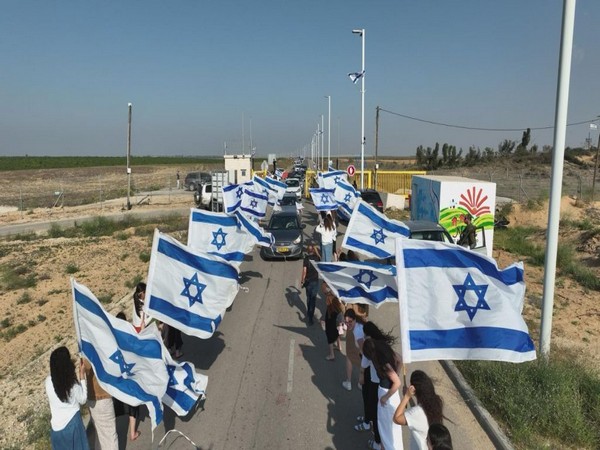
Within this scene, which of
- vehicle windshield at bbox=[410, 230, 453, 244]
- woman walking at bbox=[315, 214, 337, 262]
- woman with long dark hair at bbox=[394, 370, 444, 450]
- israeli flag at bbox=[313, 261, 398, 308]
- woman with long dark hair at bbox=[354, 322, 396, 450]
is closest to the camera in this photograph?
woman with long dark hair at bbox=[394, 370, 444, 450]

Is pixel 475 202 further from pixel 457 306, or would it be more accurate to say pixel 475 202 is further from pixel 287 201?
pixel 287 201

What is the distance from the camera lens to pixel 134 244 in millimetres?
20172

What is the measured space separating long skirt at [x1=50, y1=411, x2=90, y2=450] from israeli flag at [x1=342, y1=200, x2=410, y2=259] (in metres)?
5.57

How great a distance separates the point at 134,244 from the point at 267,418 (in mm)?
15240

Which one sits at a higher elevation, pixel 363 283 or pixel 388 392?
pixel 363 283

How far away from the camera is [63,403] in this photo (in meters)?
4.77

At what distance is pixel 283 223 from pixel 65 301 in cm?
795

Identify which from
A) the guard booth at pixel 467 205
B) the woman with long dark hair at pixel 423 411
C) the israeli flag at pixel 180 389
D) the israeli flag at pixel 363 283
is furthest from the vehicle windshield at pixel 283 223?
the woman with long dark hair at pixel 423 411

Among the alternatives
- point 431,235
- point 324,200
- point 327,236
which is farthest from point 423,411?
point 324,200

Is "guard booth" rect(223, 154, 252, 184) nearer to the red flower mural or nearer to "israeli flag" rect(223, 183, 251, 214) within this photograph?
"israeli flag" rect(223, 183, 251, 214)

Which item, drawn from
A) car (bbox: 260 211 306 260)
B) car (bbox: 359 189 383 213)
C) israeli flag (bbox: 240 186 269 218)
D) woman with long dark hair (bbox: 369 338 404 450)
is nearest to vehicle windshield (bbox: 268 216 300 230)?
car (bbox: 260 211 306 260)

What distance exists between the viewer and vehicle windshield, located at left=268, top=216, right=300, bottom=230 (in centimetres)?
1758

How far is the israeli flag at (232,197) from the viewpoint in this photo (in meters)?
17.7

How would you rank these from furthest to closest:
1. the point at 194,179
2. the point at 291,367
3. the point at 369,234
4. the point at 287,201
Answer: the point at 194,179, the point at 287,201, the point at 369,234, the point at 291,367
